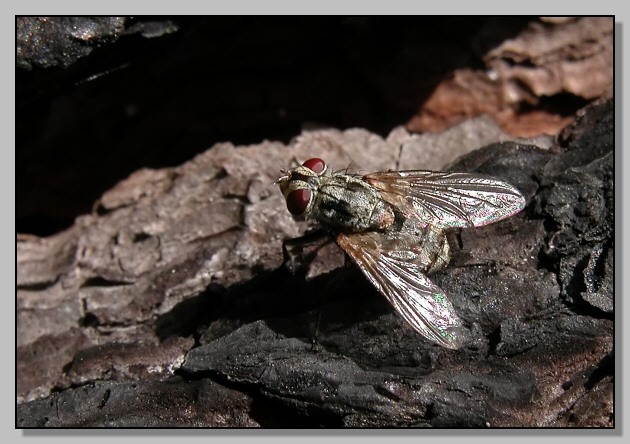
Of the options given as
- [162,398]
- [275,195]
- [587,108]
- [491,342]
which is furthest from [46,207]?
[587,108]

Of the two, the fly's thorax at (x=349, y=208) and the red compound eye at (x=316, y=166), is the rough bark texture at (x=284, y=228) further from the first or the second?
the red compound eye at (x=316, y=166)

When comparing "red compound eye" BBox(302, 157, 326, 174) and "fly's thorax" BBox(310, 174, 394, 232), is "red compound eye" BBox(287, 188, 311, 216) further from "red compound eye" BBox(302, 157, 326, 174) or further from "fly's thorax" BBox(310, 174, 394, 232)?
"red compound eye" BBox(302, 157, 326, 174)

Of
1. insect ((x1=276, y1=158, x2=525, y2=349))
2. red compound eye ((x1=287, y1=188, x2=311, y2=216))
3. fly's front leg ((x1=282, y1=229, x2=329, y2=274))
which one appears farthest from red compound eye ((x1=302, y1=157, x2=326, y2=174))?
fly's front leg ((x1=282, y1=229, x2=329, y2=274))

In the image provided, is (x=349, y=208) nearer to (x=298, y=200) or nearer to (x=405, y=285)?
(x=298, y=200)

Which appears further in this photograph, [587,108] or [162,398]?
[587,108]

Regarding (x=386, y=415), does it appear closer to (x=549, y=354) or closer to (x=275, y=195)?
(x=549, y=354)

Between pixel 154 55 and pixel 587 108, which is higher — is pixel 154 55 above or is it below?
above

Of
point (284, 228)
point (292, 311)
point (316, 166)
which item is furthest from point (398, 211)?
point (292, 311)
